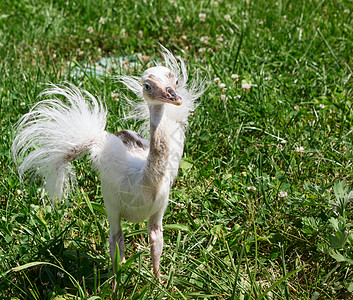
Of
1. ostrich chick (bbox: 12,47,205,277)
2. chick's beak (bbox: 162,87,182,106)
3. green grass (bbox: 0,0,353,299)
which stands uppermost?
chick's beak (bbox: 162,87,182,106)

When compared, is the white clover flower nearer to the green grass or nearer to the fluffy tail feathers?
the green grass

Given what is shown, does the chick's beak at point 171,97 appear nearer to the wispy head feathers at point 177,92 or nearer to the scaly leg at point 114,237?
the wispy head feathers at point 177,92

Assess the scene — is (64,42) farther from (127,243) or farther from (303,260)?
(303,260)

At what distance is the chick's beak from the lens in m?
2.18

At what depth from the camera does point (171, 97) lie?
86.3 inches

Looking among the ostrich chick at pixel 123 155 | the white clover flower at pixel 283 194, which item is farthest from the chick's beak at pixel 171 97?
the white clover flower at pixel 283 194

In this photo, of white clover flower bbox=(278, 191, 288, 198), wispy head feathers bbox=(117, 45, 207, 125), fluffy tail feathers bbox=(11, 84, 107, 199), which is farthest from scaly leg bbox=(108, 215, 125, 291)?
white clover flower bbox=(278, 191, 288, 198)

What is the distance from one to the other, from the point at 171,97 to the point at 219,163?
1.42 metres

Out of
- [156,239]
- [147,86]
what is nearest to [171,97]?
[147,86]

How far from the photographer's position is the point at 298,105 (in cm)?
411

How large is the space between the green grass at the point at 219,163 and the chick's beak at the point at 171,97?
81 cm

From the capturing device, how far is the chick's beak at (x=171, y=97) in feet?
7.14

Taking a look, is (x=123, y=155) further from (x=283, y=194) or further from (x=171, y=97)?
(x=283, y=194)

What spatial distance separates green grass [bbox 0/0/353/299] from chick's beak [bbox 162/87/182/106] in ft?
2.65
